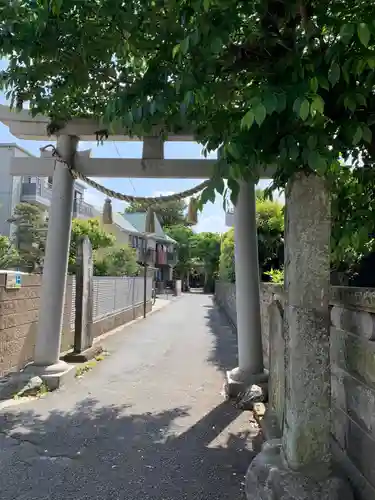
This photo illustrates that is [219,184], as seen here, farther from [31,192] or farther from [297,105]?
[31,192]

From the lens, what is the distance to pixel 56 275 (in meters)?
6.39

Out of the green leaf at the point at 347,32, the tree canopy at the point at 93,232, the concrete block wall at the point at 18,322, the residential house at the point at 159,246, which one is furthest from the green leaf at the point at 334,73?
the residential house at the point at 159,246

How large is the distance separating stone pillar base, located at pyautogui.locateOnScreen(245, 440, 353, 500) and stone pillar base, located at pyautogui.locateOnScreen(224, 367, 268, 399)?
2957 millimetres

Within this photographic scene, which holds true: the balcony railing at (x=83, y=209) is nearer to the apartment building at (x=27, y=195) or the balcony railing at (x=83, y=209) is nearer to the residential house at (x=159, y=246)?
the apartment building at (x=27, y=195)

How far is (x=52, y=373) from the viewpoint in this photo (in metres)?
6.15

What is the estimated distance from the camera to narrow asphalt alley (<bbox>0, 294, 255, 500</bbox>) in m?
3.37

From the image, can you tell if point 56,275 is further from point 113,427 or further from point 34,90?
point 34,90

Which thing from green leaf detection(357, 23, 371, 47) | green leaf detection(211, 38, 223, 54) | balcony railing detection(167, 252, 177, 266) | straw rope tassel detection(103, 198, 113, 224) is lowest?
green leaf detection(357, 23, 371, 47)

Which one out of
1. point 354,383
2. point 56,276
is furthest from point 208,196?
point 56,276

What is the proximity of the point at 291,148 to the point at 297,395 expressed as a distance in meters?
1.47

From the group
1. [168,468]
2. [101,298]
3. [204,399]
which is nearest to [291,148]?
[168,468]

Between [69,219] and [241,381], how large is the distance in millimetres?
3411

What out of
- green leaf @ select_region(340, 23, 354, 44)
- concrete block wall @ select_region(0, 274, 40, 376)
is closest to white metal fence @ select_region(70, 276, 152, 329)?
concrete block wall @ select_region(0, 274, 40, 376)

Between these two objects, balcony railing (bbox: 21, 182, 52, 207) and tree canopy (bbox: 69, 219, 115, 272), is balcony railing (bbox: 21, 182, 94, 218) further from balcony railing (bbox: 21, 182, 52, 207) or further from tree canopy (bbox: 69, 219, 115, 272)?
tree canopy (bbox: 69, 219, 115, 272)
